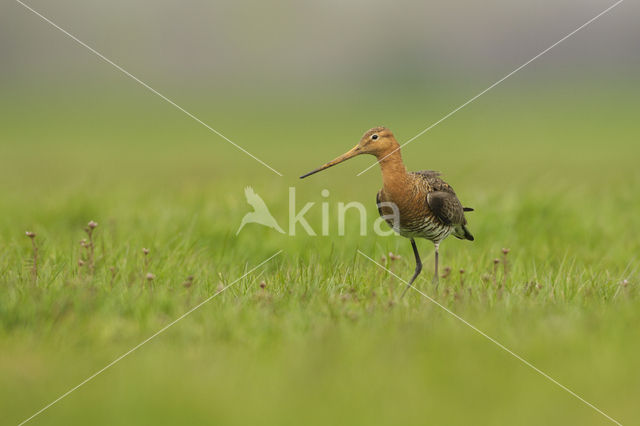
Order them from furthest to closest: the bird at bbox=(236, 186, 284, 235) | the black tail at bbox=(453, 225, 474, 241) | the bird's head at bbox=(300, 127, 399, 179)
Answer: the bird at bbox=(236, 186, 284, 235) → the black tail at bbox=(453, 225, 474, 241) → the bird's head at bbox=(300, 127, 399, 179)

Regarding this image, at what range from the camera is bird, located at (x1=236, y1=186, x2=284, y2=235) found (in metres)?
7.73

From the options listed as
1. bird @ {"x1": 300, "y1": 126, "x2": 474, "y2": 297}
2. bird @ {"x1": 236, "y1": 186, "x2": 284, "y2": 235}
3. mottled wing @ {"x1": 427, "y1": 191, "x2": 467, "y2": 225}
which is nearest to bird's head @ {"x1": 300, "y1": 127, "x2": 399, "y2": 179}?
bird @ {"x1": 300, "y1": 126, "x2": 474, "y2": 297}

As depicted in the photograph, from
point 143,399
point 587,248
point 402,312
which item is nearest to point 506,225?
point 587,248

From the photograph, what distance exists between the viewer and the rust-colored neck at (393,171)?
5844 millimetres

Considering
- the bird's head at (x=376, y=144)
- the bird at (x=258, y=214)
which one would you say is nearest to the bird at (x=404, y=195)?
the bird's head at (x=376, y=144)

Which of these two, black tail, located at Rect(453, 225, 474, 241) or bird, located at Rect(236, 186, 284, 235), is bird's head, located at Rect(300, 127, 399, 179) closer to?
black tail, located at Rect(453, 225, 474, 241)

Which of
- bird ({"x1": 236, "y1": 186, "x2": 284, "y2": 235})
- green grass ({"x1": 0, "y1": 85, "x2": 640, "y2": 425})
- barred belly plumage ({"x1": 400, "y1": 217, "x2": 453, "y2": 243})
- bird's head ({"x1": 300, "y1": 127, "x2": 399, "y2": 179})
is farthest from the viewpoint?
bird ({"x1": 236, "y1": 186, "x2": 284, "y2": 235})

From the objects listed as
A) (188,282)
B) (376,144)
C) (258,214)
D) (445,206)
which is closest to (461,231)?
(445,206)

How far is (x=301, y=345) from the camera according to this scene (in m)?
4.01

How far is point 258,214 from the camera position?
26.8ft

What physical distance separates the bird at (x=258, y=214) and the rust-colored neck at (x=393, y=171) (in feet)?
6.51

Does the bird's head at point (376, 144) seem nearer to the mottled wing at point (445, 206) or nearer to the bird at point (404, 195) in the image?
the bird at point (404, 195)

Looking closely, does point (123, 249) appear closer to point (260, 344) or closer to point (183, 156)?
point (260, 344)

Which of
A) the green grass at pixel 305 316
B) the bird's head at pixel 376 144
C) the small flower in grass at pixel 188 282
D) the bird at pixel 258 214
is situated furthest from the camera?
the bird at pixel 258 214
